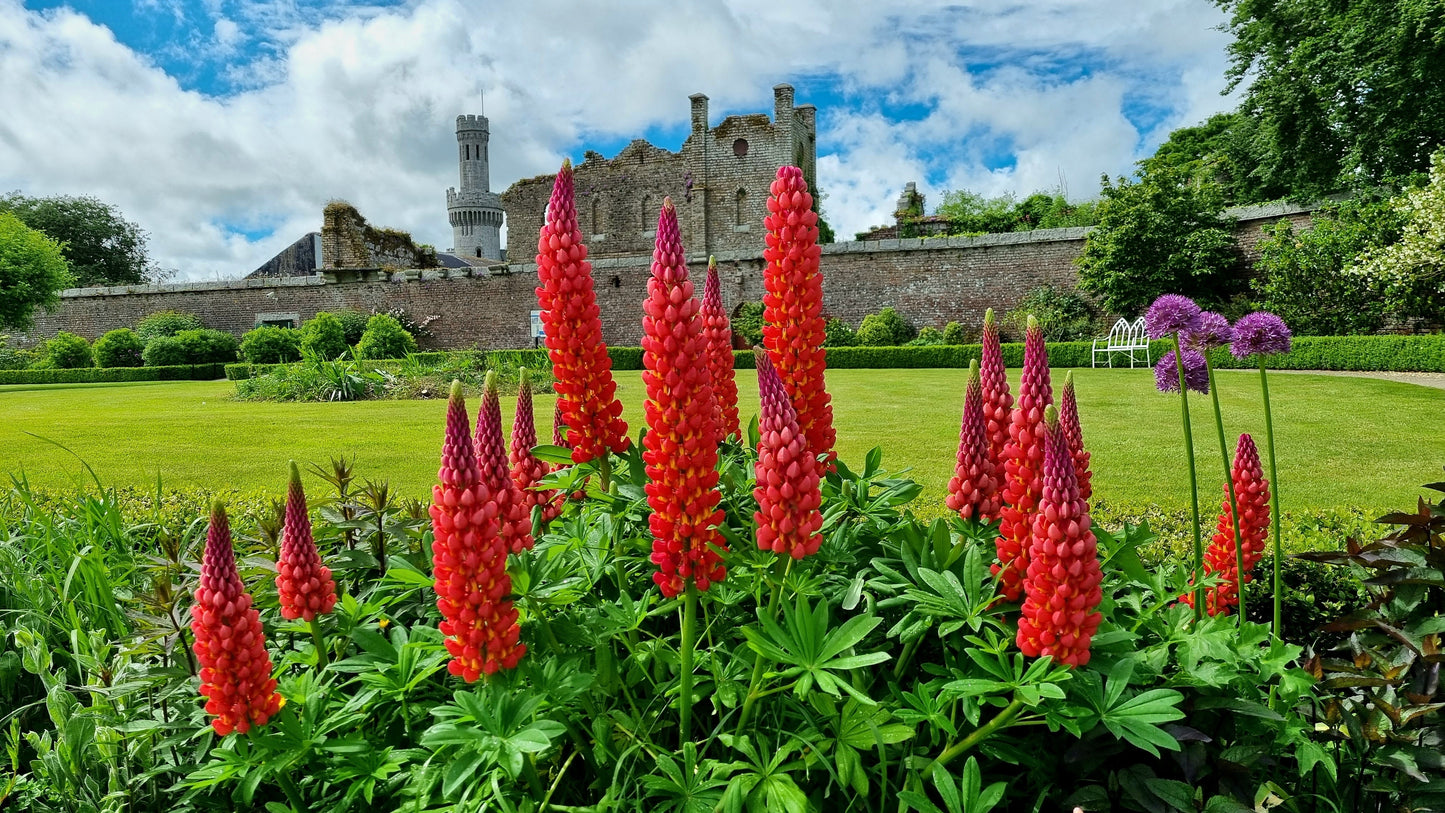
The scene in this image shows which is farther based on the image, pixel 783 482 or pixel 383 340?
pixel 383 340

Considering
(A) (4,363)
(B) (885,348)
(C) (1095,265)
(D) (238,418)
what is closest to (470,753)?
(D) (238,418)

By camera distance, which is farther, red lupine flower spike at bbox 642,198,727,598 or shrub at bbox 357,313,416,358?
shrub at bbox 357,313,416,358

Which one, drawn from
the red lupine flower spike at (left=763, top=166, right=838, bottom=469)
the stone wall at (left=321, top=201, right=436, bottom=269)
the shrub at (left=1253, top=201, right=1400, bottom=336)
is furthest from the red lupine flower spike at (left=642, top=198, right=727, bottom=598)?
the stone wall at (left=321, top=201, right=436, bottom=269)

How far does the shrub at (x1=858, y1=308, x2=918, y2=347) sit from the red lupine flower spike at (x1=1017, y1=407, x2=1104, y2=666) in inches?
831

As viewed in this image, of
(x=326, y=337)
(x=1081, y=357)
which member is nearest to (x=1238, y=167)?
(x=1081, y=357)

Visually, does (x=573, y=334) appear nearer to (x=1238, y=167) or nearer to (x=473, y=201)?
(x=1238, y=167)

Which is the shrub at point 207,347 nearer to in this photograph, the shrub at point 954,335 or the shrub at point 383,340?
the shrub at point 383,340

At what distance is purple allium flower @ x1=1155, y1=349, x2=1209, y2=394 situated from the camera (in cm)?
200

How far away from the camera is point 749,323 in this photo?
23297mm

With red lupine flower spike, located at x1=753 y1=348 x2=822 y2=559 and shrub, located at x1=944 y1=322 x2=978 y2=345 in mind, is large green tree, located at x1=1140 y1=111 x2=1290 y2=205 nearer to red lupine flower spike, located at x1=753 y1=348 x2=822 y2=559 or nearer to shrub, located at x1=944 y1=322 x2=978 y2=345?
shrub, located at x1=944 y1=322 x2=978 y2=345

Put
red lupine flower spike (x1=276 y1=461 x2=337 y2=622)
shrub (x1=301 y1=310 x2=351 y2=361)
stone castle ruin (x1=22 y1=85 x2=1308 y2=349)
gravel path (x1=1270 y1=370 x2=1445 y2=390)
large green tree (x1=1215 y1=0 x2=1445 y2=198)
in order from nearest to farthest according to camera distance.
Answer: red lupine flower spike (x1=276 y1=461 x2=337 y2=622), gravel path (x1=1270 y1=370 x2=1445 y2=390), large green tree (x1=1215 y1=0 x2=1445 y2=198), shrub (x1=301 y1=310 x2=351 y2=361), stone castle ruin (x1=22 y1=85 x2=1308 y2=349)

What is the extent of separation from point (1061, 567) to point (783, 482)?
46 centimetres

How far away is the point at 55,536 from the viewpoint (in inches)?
123

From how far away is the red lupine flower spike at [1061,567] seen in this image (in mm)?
1213
